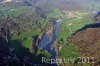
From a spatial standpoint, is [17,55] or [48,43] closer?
[17,55]

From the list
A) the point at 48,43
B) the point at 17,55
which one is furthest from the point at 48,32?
the point at 17,55

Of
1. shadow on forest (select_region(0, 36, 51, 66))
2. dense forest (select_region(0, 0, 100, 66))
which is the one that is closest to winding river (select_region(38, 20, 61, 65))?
dense forest (select_region(0, 0, 100, 66))

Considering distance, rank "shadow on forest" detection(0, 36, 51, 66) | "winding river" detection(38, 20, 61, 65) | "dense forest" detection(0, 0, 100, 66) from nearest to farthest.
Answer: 1. "shadow on forest" detection(0, 36, 51, 66)
2. "dense forest" detection(0, 0, 100, 66)
3. "winding river" detection(38, 20, 61, 65)

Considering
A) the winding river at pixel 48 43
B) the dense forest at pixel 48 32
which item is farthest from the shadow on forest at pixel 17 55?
the winding river at pixel 48 43

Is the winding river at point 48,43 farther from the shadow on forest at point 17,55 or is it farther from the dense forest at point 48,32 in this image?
the shadow on forest at point 17,55

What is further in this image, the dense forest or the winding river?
the winding river

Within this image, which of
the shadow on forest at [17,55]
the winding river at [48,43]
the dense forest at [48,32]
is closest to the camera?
the shadow on forest at [17,55]

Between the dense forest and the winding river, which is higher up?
the dense forest

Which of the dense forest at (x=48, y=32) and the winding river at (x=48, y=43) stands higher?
the dense forest at (x=48, y=32)

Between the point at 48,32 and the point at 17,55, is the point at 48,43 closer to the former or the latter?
the point at 48,32

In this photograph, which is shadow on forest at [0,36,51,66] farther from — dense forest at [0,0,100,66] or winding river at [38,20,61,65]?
winding river at [38,20,61,65]

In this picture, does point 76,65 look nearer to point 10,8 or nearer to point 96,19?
point 96,19
